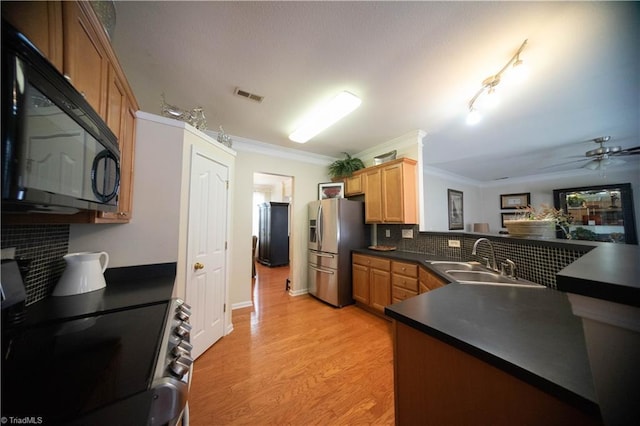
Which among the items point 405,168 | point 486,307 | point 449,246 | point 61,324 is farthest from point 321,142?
point 61,324

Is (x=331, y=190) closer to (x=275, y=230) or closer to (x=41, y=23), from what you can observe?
(x=275, y=230)

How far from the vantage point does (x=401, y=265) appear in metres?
2.45

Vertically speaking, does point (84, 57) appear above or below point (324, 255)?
above

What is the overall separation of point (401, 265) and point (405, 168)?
1.31 metres

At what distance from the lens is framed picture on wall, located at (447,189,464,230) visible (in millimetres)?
5031

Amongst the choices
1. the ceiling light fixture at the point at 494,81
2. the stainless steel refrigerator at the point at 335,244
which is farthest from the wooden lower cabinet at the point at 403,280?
the ceiling light fixture at the point at 494,81

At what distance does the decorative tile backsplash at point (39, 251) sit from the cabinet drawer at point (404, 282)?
2787mm

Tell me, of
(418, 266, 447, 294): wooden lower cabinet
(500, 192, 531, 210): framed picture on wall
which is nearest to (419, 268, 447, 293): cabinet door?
(418, 266, 447, 294): wooden lower cabinet

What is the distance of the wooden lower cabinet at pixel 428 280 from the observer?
1.75 metres

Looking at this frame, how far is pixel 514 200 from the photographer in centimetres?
537

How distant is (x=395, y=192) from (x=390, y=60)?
1640 mm

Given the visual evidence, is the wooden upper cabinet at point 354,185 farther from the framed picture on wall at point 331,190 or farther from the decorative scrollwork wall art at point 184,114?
the decorative scrollwork wall art at point 184,114

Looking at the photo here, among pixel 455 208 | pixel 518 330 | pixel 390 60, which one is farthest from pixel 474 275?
pixel 455 208

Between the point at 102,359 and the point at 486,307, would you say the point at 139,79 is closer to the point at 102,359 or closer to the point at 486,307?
the point at 102,359
